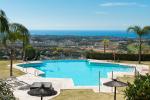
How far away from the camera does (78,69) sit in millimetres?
31875

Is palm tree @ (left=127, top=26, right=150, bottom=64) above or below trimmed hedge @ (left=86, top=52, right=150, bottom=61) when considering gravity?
above

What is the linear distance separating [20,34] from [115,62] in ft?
39.2

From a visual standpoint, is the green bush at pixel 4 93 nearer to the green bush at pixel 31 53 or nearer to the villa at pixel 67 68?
the villa at pixel 67 68

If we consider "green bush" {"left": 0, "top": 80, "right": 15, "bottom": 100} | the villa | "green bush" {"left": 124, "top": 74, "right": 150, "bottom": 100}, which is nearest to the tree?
the villa

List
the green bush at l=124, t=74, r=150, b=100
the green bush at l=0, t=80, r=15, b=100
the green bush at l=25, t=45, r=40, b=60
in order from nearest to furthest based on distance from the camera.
Answer: the green bush at l=0, t=80, r=15, b=100, the green bush at l=124, t=74, r=150, b=100, the green bush at l=25, t=45, r=40, b=60

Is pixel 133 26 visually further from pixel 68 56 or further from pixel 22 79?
pixel 22 79

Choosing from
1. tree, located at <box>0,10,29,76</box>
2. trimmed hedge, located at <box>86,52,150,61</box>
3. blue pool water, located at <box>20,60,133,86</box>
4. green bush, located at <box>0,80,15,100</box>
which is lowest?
blue pool water, located at <box>20,60,133,86</box>

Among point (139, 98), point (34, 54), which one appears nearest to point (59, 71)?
point (34, 54)

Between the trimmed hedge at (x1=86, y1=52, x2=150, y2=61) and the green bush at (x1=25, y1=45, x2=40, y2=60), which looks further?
the trimmed hedge at (x1=86, y1=52, x2=150, y2=61)

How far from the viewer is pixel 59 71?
30328 millimetres

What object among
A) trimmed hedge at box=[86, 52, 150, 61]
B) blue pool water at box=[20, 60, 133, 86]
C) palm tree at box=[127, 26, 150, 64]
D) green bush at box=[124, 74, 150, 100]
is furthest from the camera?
trimmed hedge at box=[86, 52, 150, 61]

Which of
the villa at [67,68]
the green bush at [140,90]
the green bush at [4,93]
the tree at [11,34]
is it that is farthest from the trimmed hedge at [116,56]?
the green bush at [4,93]

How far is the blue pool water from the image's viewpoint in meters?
26.8

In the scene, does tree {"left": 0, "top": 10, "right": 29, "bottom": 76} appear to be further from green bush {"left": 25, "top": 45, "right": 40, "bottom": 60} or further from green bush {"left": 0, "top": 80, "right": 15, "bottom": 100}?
green bush {"left": 0, "top": 80, "right": 15, "bottom": 100}
